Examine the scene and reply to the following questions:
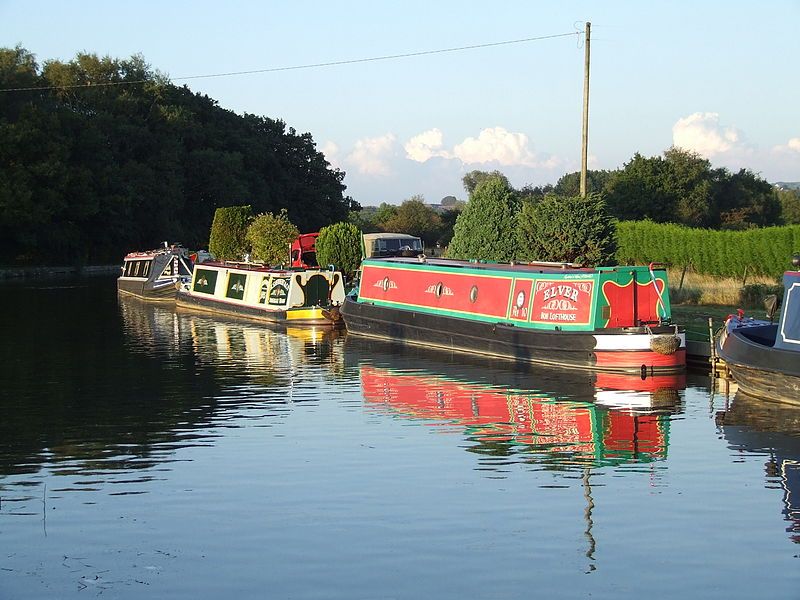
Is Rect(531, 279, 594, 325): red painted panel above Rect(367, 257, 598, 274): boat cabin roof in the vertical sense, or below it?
below

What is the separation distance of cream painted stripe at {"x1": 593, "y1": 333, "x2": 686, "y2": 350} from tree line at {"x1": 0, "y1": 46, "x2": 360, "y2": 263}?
162ft

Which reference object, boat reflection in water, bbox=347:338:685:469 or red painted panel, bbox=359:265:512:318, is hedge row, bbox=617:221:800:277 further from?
boat reflection in water, bbox=347:338:685:469

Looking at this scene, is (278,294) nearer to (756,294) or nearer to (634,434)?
(756,294)

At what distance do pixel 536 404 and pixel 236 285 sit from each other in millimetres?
20645

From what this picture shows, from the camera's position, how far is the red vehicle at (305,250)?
50.0 meters

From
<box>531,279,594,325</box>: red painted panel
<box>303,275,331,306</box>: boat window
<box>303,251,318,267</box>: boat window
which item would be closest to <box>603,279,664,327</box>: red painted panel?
<box>531,279,594,325</box>: red painted panel

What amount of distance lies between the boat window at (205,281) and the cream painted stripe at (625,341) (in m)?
20.5

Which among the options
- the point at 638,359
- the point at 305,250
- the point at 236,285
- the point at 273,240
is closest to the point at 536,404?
the point at 638,359

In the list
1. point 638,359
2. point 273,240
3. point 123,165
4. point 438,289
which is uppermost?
point 123,165

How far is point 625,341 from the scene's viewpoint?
24.3 m

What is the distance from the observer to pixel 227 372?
26.2 meters

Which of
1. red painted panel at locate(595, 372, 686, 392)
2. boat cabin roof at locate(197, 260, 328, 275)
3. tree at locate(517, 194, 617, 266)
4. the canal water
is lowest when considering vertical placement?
the canal water

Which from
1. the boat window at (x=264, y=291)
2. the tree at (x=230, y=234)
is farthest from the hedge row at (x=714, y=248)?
the tree at (x=230, y=234)

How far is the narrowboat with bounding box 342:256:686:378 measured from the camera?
2433cm
